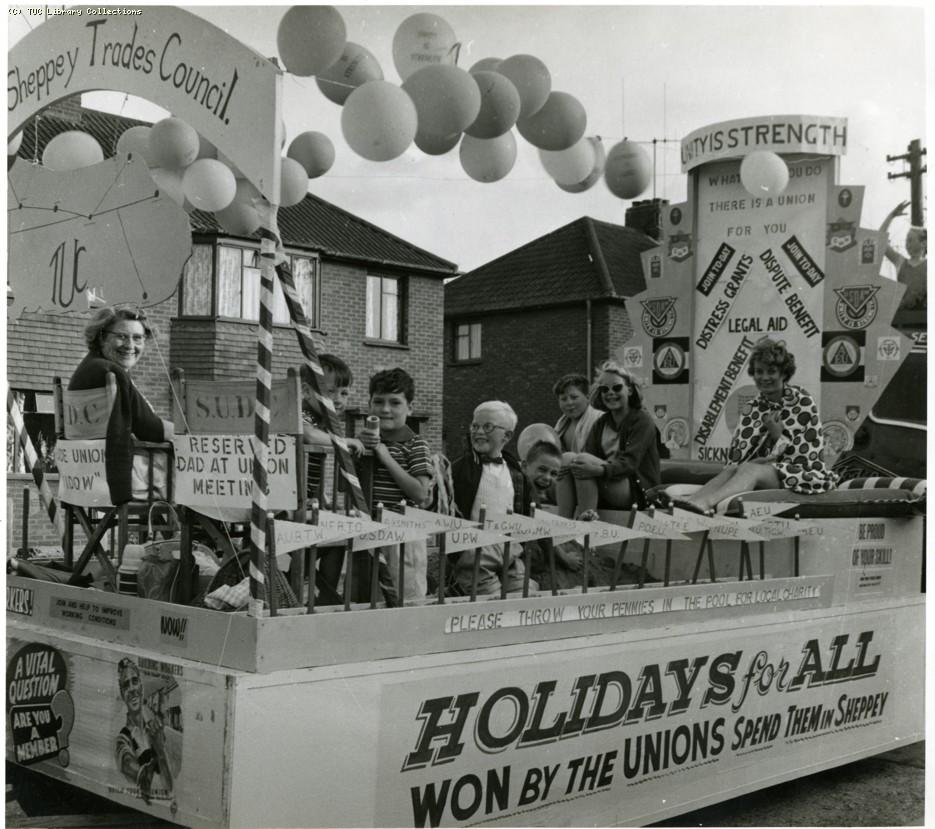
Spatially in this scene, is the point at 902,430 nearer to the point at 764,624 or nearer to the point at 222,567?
the point at 764,624

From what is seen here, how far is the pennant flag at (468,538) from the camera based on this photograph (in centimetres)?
327

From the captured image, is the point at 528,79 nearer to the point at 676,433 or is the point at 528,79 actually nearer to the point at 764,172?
the point at 764,172

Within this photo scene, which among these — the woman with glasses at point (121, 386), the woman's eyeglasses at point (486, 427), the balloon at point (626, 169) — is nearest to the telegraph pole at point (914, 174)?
the balloon at point (626, 169)

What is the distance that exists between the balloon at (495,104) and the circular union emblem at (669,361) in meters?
2.93

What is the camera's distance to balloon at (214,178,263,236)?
11.4 ft

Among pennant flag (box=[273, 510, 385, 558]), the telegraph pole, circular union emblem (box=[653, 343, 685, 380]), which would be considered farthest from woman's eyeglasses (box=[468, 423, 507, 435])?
circular union emblem (box=[653, 343, 685, 380])

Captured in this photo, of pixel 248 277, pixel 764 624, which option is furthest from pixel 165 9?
pixel 764 624

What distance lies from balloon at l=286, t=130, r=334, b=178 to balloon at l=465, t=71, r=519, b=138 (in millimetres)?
436

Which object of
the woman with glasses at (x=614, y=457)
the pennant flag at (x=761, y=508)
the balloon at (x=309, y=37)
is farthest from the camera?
the woman with glasses at (x=614, y=457)

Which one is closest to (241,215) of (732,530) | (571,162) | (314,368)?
(314,368)

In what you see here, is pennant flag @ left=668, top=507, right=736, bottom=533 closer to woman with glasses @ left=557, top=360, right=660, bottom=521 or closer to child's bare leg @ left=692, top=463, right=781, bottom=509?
woman with glasses @ left=557, top=360, right=660, bottom=521

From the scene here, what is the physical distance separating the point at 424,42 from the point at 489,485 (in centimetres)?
139

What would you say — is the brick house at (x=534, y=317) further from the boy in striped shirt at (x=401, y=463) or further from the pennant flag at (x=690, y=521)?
the boy in striped shirt at (x=401, y=463)

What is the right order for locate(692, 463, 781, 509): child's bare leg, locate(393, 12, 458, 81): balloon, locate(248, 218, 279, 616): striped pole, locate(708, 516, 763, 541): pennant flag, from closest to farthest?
1. locate(248, 218, 279, 616): striped pole
2. locate(393, 12, 458, 81): balloon
3. locate(708, 516, 763, 541): pennant flag
4. locate(692, 463, 781, 509): child's bare leg
